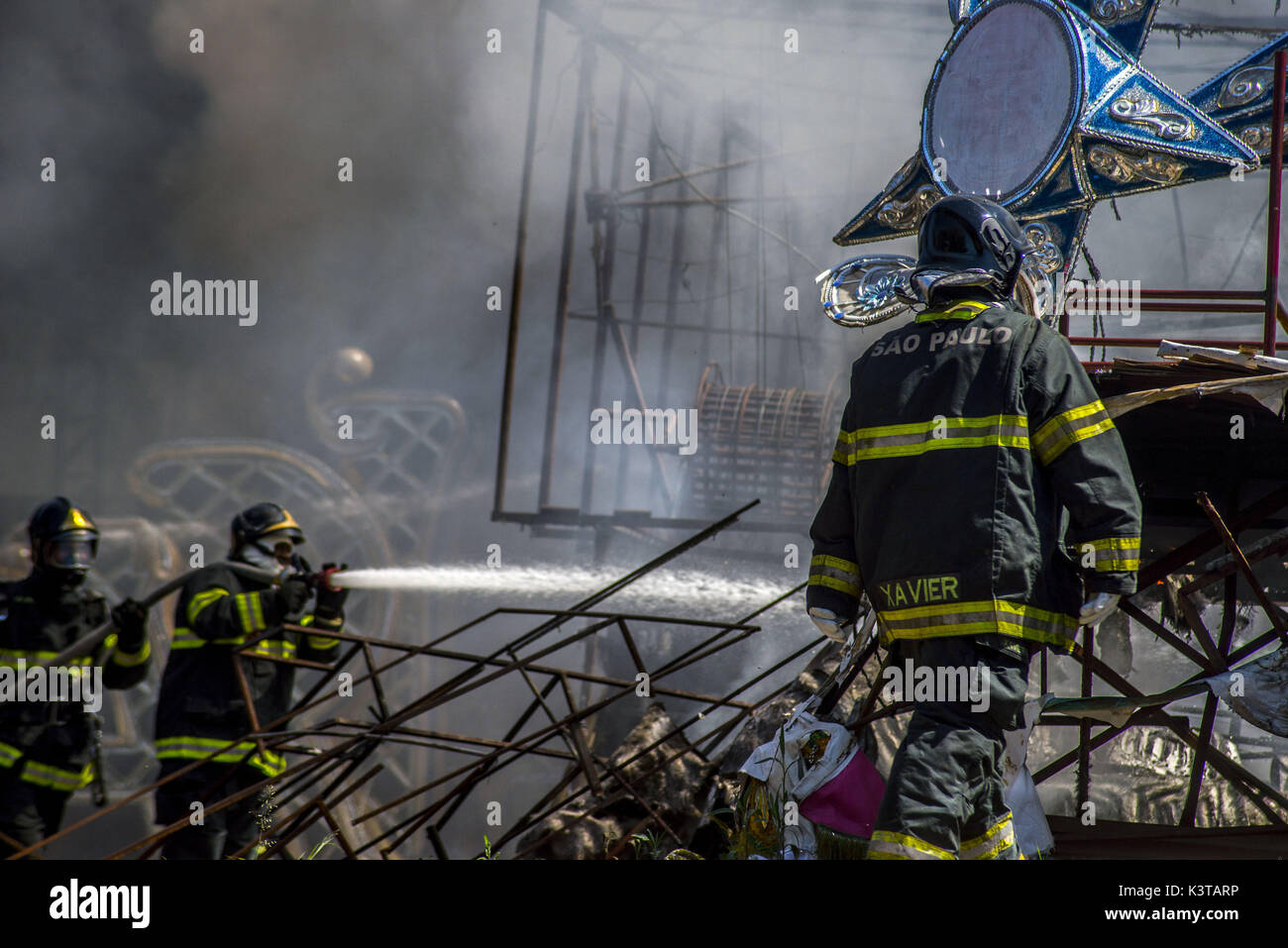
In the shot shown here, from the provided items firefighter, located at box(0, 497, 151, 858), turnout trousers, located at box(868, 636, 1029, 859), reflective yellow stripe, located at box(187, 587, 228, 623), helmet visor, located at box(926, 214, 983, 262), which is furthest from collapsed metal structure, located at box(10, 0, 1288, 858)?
helmet visor, located at box(926, 214, 983, 262)

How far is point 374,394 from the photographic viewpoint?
14008 mm

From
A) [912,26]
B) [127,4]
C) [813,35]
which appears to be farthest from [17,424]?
[912,26]

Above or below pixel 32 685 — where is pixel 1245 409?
above

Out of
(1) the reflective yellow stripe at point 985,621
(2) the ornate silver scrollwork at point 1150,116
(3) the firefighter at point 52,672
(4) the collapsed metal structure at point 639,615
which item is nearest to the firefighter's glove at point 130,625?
(3) the firefighter at point 52,672

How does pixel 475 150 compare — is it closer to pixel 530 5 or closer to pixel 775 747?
pixel 530 5

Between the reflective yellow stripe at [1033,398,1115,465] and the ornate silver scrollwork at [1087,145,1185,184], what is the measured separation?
2.67 metres

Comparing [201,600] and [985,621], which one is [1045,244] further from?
[201,600]

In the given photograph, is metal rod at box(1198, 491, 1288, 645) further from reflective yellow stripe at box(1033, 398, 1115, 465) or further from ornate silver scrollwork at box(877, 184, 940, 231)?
ornate silver scrollwork at box(877, 184, 940, 231)

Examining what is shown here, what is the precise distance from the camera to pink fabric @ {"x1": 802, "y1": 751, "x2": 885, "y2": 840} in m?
3.40

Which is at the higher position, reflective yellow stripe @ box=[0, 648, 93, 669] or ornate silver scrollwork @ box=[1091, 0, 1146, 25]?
ornate silver scrollwork @ box=[1091, 0, 1146, 25]

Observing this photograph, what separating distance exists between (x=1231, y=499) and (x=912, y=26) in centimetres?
861

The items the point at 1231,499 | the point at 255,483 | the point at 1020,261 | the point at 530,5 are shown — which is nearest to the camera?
the point at 1020,261

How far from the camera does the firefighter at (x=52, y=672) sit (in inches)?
243

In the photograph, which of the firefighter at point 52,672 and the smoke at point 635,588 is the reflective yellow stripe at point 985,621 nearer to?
the firefighter at point 52,672
